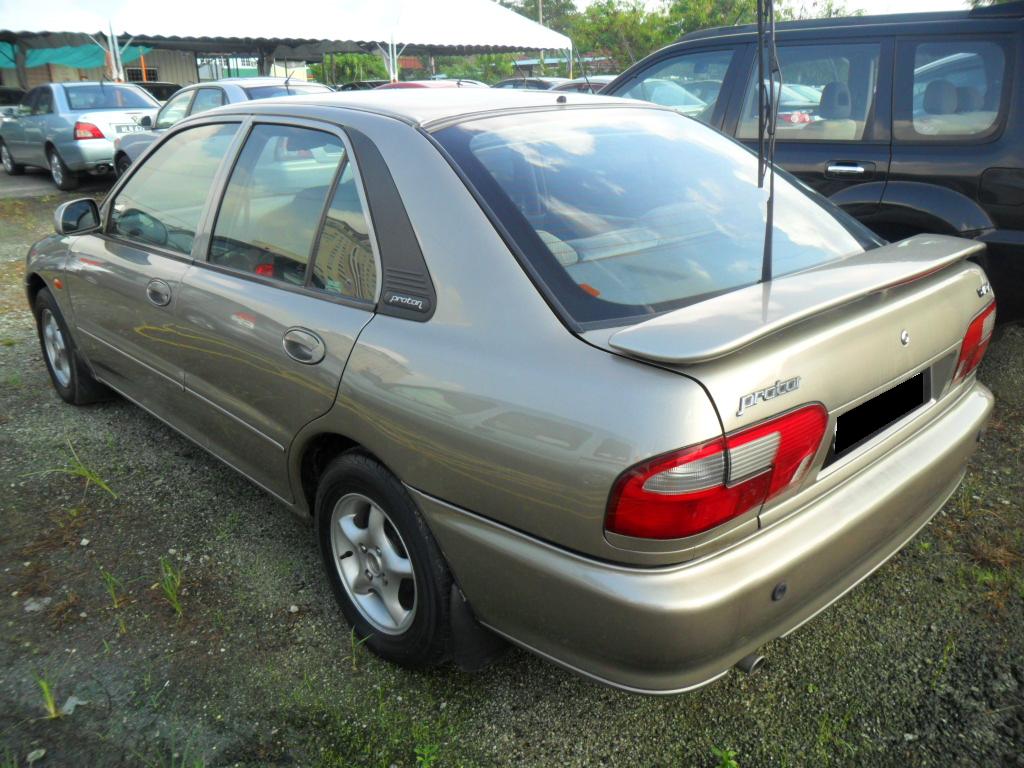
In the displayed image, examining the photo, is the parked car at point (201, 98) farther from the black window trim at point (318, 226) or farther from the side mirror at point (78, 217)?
the black window trim at point (318, 226)

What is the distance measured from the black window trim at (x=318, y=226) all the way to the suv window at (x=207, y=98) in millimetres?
8424

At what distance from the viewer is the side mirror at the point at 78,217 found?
3883 mm

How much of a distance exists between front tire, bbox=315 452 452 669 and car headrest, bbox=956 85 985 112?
3466mm

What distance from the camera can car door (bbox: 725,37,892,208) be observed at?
4.32m

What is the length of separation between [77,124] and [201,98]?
2533 millimetres

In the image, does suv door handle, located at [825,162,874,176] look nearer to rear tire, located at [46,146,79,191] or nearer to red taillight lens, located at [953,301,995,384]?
red taillight lens, located at [953,301,995,384]

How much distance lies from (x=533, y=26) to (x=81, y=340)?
21045mm

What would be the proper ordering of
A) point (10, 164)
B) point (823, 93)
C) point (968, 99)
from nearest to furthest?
point (968, 99), point (823, 93), point (10, 164)

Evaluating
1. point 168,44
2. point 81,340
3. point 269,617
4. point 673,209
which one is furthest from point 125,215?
point 168,44

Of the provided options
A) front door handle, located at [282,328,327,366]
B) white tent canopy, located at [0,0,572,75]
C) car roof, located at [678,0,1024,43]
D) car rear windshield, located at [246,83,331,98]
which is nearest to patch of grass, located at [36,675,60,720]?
front door handle, located at [282,328,327,366]

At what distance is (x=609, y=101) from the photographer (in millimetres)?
2941

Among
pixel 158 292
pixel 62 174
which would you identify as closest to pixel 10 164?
pixel 62 174

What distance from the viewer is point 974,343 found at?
2.51 m

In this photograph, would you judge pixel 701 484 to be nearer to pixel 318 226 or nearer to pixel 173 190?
pixel 318 226
